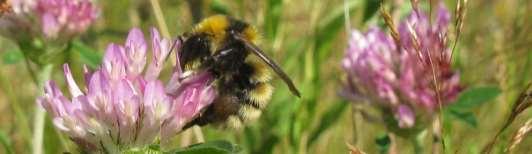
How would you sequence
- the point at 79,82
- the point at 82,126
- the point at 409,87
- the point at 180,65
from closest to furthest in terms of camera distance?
1. the point at 82,126
2. the point at 180,65
3. the point at 409,87
4. the point at 79,82

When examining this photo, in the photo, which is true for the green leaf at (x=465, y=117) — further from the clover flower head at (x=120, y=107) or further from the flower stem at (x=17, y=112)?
the flower stem at (x=17, y=112)

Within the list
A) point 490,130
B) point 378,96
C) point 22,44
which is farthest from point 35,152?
point 490,130

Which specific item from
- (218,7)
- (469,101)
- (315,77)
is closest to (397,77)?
(469,101)

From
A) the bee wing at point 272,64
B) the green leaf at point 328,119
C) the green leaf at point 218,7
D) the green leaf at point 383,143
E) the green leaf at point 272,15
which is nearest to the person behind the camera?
the bee wing at point 272,64

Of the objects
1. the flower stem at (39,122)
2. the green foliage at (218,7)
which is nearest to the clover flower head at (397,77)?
the green foliage at (218,7)

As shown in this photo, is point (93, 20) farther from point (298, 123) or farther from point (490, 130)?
point (490, 130)

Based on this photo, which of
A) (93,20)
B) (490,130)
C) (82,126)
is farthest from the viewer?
(490,130)

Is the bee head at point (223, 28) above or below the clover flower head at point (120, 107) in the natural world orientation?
above
